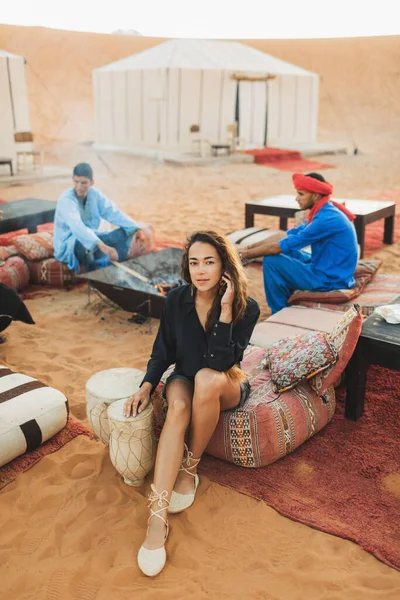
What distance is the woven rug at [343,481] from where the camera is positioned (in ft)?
8.32

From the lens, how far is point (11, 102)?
12.0 m

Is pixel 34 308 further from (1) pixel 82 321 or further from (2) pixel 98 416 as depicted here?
(2) pixel 98 416

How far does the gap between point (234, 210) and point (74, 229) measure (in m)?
4.45

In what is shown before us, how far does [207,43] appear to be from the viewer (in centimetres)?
1648

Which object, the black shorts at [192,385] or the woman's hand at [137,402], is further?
the black shorts at [192,385]

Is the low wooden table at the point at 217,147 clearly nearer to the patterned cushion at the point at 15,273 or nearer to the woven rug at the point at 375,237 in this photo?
the woven rug at the point at 375,237

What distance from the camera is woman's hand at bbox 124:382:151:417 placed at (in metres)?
2.70

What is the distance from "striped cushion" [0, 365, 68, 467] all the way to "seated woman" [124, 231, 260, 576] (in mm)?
653

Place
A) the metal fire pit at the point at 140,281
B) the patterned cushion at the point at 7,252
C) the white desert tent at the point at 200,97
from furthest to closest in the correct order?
1. the white desert tent at the point at 200,97
2. the patterned cushion at the point at 7,252
3. the metal fire pit at the point at 140,281

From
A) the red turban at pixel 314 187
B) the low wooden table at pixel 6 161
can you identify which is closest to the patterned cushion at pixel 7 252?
the red turban at pixel 314 187

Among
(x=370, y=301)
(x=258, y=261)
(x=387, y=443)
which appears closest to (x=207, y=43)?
(x=258, y=261)

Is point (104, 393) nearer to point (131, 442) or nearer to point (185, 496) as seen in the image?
point (131, 442)

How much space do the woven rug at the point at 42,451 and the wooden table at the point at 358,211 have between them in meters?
4.26

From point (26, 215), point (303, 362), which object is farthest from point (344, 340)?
point (26, 215)
